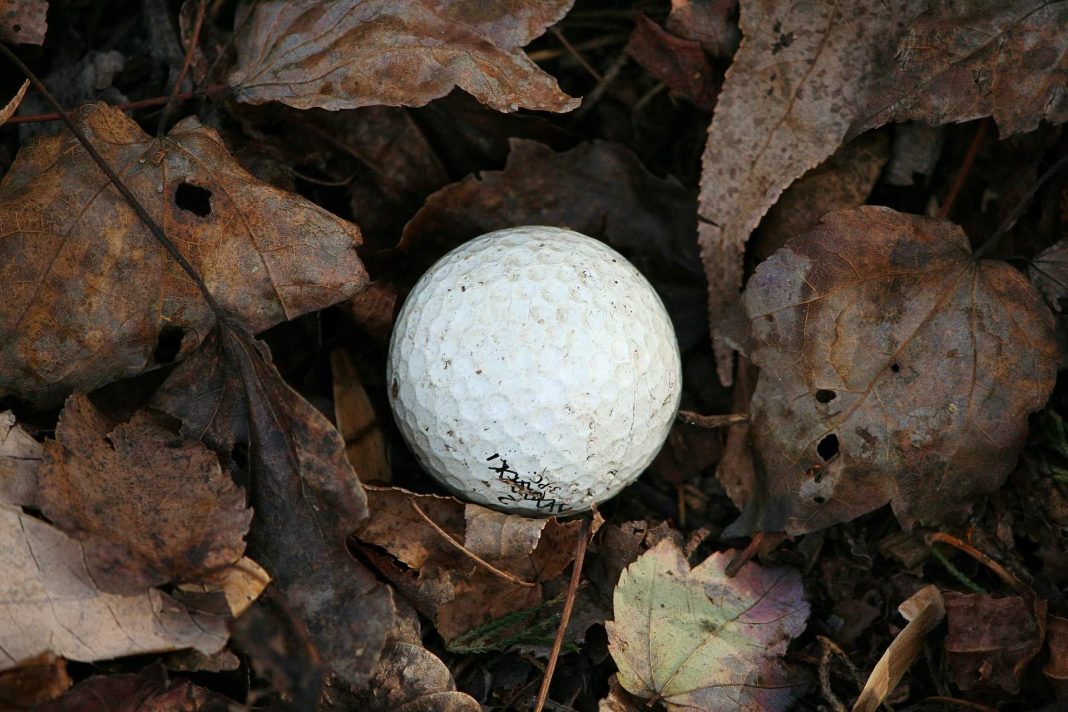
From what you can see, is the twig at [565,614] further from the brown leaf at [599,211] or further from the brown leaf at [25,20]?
the brown leaf at [25,20]

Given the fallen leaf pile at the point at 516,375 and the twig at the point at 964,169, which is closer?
the fallen leaf pile at the point at 516,375

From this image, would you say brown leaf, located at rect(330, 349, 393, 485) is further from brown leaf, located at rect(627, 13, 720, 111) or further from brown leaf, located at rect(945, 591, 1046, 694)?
brown leaf, located at rect(945, 591, 1046, 694)

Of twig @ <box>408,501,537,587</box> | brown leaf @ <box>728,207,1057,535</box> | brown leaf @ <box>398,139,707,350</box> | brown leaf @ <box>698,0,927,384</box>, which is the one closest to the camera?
twig @ <box>408,501,537,587</box>

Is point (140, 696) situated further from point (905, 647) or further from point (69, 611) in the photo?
point (905, 647)

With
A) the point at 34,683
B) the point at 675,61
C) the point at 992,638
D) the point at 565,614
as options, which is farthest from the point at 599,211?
the point at 34,683

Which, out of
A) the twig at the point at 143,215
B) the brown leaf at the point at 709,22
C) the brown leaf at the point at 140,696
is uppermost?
the brown leaf at the point at 709,22

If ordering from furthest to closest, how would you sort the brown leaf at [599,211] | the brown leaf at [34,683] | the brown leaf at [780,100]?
the brown leaf at [599,211]
the brown leaf at [780,100]
the brown leaf at [34,683]

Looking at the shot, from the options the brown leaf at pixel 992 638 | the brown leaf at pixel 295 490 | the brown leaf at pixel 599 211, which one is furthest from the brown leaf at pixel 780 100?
the brown leaf at pixel 295 490

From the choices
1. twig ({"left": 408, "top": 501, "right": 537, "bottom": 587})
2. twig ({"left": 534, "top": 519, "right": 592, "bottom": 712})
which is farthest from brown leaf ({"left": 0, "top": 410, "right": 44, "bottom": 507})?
twig ({"left": 534, "top": 519, "right": 592, "bottom": 712})
